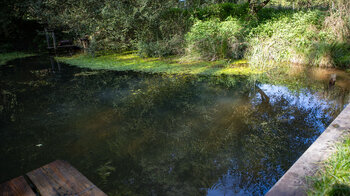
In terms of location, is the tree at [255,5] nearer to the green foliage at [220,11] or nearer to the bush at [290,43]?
the green foliage at [220,11]

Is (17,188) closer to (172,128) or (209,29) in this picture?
(172,128)

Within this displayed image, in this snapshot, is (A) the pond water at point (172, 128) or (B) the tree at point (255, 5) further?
(B) the tree at point (255, 5)

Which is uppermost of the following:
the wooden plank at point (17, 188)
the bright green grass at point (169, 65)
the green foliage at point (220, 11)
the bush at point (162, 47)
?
the green foliage at point (220, 11)

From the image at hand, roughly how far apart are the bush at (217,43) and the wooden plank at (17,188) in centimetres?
662

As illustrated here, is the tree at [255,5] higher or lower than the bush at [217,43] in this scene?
higher

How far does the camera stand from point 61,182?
168 centimetres

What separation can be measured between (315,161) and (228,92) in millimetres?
2953

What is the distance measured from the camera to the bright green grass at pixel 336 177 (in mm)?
1572

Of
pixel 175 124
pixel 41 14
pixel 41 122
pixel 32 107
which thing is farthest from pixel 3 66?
pixel 175 124

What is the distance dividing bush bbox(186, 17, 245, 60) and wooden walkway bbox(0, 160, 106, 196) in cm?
644

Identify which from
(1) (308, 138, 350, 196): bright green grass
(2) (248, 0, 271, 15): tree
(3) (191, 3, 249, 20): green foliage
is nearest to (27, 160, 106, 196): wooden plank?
(1) (308, 138, 350, 196): bright green grass

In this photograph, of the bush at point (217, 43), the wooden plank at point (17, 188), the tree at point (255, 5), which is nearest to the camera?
the wooden plank at point (17, 188)

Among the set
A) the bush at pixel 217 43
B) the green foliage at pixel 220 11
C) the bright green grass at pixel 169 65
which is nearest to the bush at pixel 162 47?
the bright green grass at pixel 169 65

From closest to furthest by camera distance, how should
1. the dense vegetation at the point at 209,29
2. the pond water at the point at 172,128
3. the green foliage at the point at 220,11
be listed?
the pond water at the point at 172,128 → the dense vegetation at the point at 209,29 → the green foliage at the point at 220,11
